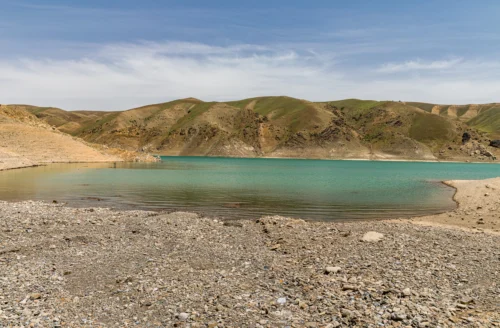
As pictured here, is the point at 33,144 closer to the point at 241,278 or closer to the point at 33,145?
the point at 33,145

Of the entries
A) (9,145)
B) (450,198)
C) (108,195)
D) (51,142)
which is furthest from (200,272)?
(51,142)

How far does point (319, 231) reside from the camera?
1886 cm

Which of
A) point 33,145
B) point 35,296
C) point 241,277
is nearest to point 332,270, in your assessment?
point 241,277

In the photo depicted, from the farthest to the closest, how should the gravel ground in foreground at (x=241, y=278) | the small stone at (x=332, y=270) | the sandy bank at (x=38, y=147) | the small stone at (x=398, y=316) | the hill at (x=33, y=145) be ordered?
1. the hill at (x=33, y=145)
2. the sandy bank at (x=38, y=147)
3. the small stone at (x=332, y=270)
4. the gravel ground in foreground at (x=241, y=278)
5. the small stone at (x=398, y=316)

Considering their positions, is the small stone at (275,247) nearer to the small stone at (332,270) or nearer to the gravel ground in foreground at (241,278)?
the gravel ground in foreground at (241,278)

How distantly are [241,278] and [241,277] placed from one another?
0.12m

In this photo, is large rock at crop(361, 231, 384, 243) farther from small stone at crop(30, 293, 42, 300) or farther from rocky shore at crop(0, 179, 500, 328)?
small stone at crop(30, 293, 42, 300)

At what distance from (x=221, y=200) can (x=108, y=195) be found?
37.6 feet

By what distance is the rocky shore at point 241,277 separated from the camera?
8516mm

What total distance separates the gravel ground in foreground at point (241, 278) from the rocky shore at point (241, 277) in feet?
0.12

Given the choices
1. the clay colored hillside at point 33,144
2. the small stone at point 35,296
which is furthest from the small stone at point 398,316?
the clay colored hillside at point 33,144

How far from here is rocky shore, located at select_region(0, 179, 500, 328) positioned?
8.52 meters

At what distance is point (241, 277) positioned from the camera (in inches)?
451

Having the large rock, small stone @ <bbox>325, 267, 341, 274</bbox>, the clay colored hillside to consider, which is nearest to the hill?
the clay colored hillside
